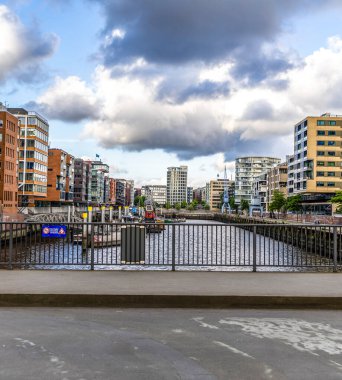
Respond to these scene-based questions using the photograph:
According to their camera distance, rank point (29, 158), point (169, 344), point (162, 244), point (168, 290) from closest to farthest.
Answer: point (169, 344) → point (168, 290) → point (162, 244) → point (29, 158)

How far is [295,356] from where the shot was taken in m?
5.48

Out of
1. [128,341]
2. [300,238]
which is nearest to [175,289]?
[128,341]

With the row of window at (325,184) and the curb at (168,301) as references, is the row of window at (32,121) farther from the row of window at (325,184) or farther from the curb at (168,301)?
the curb at (168,301)

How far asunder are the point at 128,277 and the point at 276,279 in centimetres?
357

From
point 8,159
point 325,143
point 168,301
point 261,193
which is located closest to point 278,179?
point 261,193

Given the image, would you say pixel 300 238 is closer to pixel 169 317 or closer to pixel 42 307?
pixel 169 317

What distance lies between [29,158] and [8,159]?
21.2m

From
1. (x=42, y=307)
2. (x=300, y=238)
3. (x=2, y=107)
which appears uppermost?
(x=2, y=107)

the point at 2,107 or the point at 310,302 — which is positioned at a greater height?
the point at 2,107

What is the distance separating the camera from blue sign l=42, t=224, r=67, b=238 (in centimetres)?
1220

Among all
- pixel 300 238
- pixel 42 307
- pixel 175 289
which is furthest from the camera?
pixel 300 238

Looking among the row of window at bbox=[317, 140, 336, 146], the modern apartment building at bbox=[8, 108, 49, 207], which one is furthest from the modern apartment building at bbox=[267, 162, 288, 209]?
the modern apartment building at bbox=[8, 108, 49, 207]

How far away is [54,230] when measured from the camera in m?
12.3

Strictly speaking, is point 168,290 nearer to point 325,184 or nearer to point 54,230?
point 54,230
